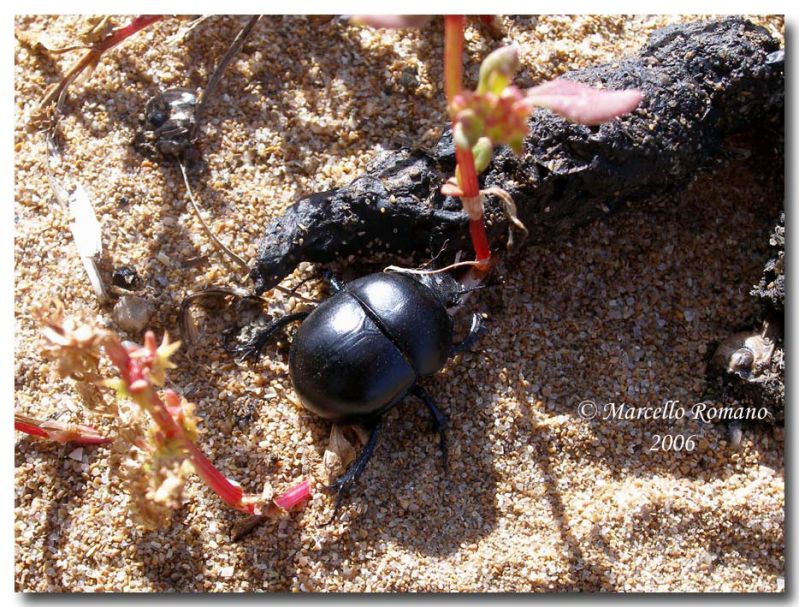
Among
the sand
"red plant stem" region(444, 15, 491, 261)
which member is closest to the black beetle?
the sand

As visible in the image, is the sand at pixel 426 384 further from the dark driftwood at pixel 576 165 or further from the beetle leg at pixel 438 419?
the dark driftwood at pixel 576 165

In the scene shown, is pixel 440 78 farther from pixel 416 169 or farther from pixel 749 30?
pixel 749 30

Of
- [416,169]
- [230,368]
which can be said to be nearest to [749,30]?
[416,169]

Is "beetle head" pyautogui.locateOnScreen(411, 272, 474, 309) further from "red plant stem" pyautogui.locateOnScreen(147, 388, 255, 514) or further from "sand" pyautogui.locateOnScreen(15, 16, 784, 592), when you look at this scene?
"red plant stem" pyautogui.locateOnScreen(147, 388, 255, 514)

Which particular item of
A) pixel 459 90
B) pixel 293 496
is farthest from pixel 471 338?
pixel 459 90

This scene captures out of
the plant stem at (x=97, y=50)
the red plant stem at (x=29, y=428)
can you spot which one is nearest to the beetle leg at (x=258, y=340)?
the red plant stem at (x=29, y=428)
